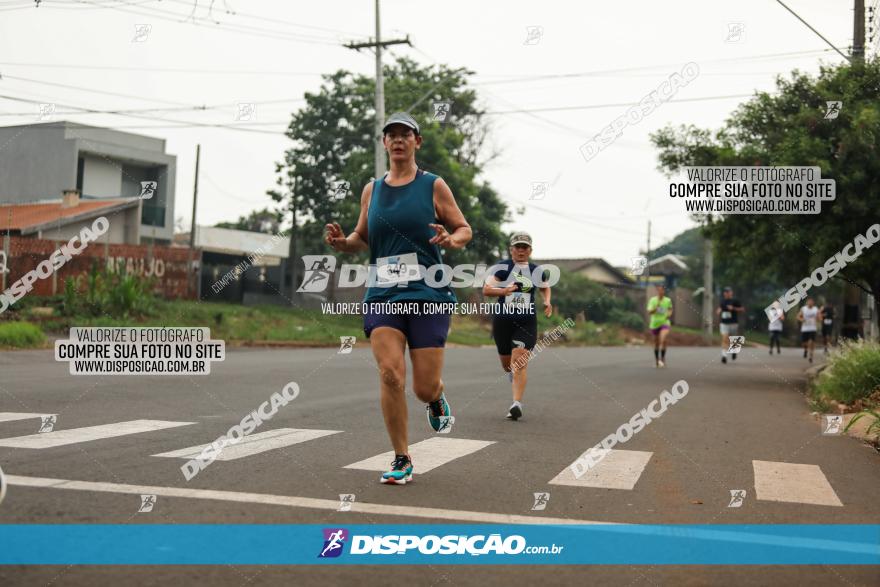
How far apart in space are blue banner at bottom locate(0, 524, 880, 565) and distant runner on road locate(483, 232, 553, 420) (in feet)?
16.9

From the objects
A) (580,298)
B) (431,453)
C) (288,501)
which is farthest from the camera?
(580,298)

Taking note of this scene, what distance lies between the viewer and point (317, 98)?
44.9 metres

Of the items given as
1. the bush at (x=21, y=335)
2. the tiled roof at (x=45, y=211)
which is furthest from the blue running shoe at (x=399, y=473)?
the tiled roof at (x=45, y=211)

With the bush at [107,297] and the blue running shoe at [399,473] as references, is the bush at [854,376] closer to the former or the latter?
the blue running shoe at [399,473]

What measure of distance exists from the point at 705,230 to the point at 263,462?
41.3ft

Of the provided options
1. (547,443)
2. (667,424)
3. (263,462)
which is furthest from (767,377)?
(263,462)

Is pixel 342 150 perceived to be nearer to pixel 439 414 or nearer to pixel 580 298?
pixel 580 298

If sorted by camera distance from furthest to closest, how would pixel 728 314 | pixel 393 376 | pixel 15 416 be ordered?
pixel 728 314, pixel 15 416, pixel 393 376

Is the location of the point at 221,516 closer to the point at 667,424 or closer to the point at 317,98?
the point at 667,424

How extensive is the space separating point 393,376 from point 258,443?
81.8 inches

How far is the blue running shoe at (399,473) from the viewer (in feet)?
19.1

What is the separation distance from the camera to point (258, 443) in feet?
24.3

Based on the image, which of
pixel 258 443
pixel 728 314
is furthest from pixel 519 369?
pixel 728 314

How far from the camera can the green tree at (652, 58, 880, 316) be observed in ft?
48.4
